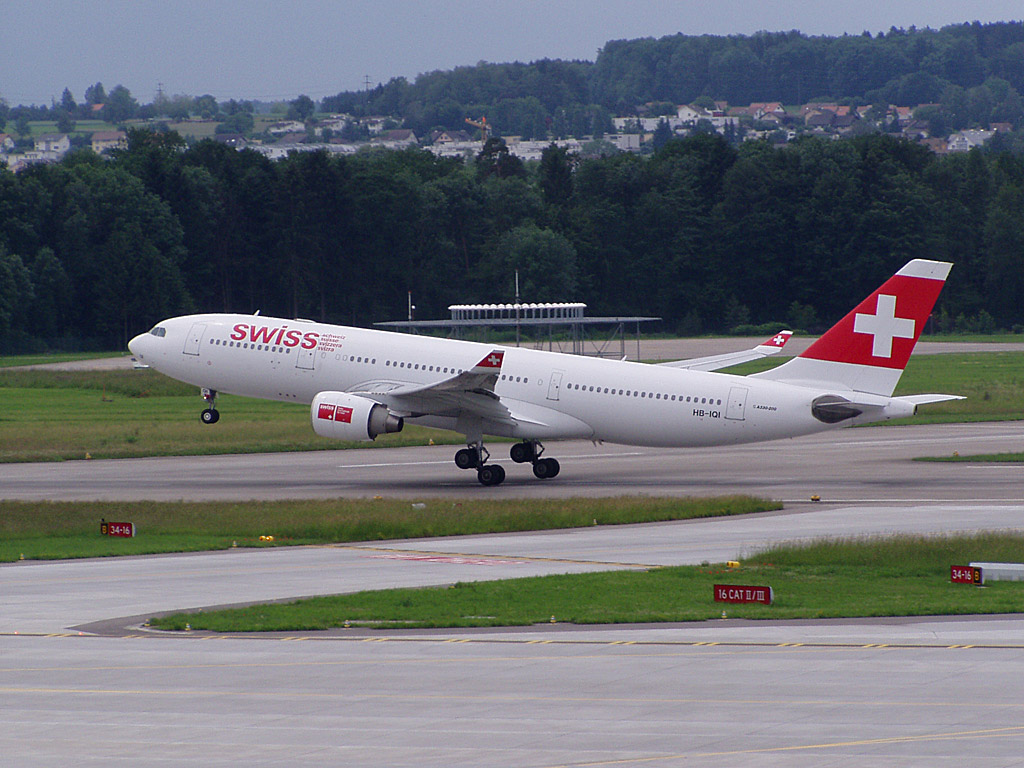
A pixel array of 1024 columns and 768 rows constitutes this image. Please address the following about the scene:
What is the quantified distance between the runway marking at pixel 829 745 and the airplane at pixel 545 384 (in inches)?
1011

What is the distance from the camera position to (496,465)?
4406 centimetres

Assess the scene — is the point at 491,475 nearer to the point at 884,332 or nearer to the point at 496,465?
the point at 496,465

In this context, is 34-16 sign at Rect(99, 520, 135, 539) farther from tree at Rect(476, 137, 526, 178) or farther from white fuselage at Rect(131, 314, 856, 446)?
tree at Rect(476, 137, 526, 178)

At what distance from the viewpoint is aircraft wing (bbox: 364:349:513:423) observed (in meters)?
41.2

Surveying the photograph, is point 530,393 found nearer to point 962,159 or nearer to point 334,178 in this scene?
point 334,178

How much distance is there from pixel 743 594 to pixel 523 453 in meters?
21.6

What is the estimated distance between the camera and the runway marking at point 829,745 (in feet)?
47.7

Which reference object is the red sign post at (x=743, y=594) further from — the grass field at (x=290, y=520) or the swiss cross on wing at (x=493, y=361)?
the swiss cross on wing at (x=493, y=361)

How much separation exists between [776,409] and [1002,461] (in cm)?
1005

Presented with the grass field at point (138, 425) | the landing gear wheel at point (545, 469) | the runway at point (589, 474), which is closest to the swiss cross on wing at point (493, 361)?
the runway at point (589, 474)

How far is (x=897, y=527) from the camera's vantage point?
33.0 m

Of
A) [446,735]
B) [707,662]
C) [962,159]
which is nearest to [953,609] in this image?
[707,662]

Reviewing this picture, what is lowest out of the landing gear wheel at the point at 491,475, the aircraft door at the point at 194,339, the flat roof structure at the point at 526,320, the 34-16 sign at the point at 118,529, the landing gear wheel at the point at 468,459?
the flat roof structure at the point at 526,320

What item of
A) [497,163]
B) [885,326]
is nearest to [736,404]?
[885,326]
